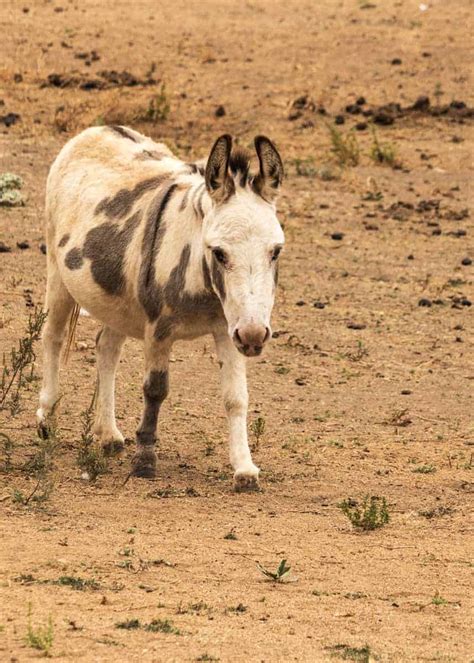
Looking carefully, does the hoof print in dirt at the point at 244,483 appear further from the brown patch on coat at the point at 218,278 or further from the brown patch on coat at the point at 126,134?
the brown patch on coat at the point at 126,134

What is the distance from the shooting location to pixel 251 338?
615 centimetres

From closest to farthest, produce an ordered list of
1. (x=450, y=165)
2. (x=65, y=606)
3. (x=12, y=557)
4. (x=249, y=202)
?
(x=65, y=606)
(x=12, y=557)
(x=249, y=202)
(x=450, y=165)

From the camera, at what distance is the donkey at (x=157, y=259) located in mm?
6355

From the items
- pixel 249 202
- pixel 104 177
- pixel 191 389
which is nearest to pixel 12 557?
pixel 249 202

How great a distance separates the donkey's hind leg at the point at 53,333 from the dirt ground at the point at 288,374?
179mm

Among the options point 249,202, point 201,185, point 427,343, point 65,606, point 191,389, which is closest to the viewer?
point 65,606

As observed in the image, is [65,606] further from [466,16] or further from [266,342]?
[466,16]

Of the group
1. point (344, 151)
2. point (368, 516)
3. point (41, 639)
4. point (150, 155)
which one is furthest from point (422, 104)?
point (41, 639)

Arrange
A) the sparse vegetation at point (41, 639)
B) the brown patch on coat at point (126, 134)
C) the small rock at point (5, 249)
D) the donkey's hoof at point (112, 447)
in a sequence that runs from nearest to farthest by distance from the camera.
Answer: the sparse vegetation at point (41, 639)
the donkey's hoof at point (112, 447)
the brown patch on coat at point (126, 134)
the small rock at point (5, 249)

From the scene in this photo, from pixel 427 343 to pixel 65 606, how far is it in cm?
573

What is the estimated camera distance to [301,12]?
67.6 feet

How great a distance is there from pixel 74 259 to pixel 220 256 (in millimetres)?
1370

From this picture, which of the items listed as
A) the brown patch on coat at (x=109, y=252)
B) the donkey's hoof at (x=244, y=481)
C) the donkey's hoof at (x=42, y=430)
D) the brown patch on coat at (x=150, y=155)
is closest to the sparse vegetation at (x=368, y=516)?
the donkey's hoof at (x=244, y=481)

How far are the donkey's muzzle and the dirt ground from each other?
0.79 metres
